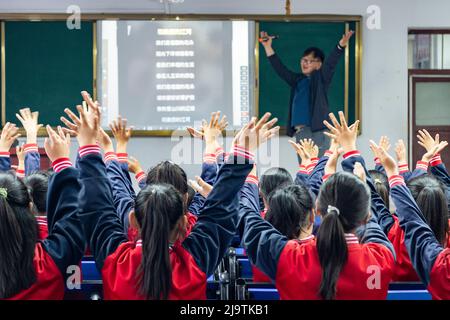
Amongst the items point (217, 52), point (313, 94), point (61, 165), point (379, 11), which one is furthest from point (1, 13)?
point (61, 165)

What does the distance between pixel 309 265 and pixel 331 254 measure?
0.25 feet

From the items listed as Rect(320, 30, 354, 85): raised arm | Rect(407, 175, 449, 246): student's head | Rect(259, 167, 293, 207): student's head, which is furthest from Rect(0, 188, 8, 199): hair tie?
Result: Rect(320, 30, 354, 85): raised arm

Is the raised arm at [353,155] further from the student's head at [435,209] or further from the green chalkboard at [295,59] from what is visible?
the green chalkboard at [295,59]

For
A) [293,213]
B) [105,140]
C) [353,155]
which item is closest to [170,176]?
[105,140]

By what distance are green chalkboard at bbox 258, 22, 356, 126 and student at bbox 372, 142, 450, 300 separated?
15.2ft

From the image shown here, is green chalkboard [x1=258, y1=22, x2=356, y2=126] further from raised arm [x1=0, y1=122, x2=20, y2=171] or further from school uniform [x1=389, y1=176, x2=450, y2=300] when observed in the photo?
school uniform [x1=389, y1=176, x2=450, y2=300]

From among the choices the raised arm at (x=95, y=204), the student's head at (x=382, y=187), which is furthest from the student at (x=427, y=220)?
the raised arm at (x=95, y=204)

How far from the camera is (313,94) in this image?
6797mm

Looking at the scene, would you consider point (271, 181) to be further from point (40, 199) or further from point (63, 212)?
point (63, 212)

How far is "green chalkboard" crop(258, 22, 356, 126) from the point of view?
22.7 feet

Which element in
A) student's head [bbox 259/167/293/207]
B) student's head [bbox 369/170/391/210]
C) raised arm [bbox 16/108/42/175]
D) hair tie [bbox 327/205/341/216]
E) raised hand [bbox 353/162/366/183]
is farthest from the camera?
student's head [bbox 259/167/293/207]
